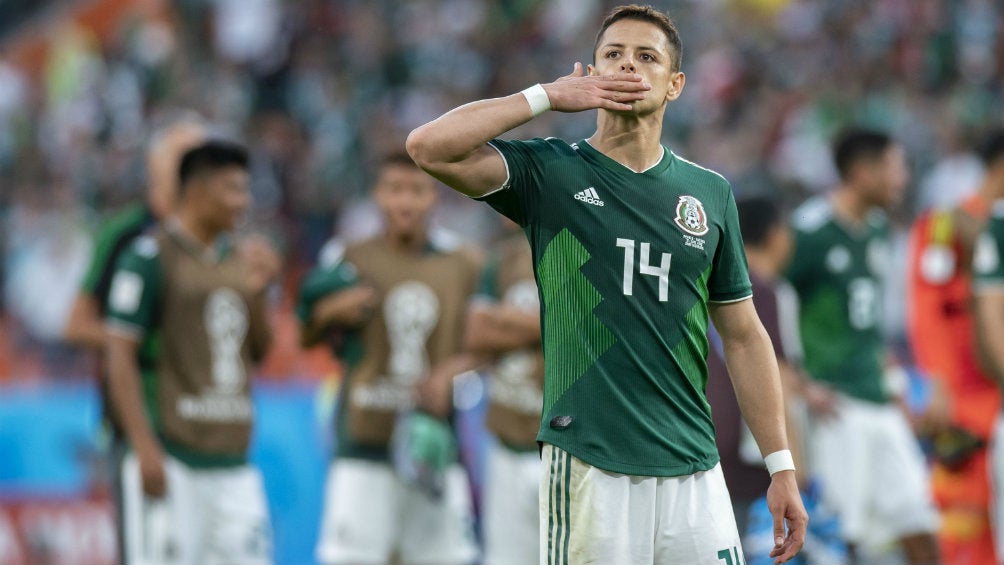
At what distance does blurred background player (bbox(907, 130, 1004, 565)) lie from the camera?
9.17m

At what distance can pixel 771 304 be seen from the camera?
23.5ft

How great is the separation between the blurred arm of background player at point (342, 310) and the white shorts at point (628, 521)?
3.93 meters

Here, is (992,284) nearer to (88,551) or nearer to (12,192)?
(88,551)

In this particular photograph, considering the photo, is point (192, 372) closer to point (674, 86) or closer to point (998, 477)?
point (674, 86)

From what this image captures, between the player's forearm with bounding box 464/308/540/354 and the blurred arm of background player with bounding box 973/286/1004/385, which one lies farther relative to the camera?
the blurred arm of background player with bounding box 973/286/1004/385

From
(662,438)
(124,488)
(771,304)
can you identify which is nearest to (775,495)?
(662,438)

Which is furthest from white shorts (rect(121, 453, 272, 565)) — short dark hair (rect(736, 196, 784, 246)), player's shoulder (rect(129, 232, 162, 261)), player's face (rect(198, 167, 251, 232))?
short dark hair (rect(736, 196, 784, 246))

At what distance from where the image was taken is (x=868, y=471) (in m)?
9.42

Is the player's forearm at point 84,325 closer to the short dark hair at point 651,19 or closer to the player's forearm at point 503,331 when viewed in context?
the player's forearm at point 503,331

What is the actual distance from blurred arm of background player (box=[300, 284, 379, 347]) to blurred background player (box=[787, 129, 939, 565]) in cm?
291

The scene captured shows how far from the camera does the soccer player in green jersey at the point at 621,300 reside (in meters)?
4.52

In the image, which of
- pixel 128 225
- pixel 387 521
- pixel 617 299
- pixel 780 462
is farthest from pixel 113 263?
pixel 780 462

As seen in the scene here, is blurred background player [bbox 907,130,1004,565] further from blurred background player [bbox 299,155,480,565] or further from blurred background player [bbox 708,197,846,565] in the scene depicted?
blurred background player [bbox 299,155,480,565]

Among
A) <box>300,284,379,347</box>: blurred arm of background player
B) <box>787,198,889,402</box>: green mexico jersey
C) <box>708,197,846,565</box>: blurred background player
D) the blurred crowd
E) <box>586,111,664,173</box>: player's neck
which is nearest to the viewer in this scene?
<box>586,111,664,173</box>: player's neck
